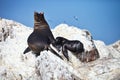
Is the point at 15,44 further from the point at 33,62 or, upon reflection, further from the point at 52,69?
the point at 52,69

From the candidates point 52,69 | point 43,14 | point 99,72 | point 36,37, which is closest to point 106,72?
point 99,72

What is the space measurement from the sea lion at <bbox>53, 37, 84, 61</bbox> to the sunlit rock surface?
1.07 ft

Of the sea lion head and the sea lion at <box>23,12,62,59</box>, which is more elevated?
the sea lion head

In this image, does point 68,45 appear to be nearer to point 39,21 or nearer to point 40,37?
point 40,37

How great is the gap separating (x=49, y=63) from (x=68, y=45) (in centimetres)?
338

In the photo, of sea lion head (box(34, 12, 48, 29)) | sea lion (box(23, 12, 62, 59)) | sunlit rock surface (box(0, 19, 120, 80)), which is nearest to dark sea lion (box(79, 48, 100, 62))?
sunlit rock surface (box(0, 19, 120, 80))

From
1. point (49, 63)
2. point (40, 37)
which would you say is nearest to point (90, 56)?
point (40, 37)

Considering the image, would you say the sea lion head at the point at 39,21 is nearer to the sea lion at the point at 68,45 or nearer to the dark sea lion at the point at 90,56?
the sea lion at the point at 68,45

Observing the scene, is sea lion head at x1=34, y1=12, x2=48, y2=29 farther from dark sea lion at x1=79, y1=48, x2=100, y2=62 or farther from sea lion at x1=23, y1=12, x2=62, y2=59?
dark sea lion at x1=79, y1=48, x2=100, y2=62

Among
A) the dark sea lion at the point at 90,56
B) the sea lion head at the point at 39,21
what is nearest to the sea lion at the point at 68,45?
the dark sea lion at the point at 90,56

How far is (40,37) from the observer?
14914mm

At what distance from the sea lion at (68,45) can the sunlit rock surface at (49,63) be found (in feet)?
1.07

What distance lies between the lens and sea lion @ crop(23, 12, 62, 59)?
14.4 m

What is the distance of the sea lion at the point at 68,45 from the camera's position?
48.1 feet
